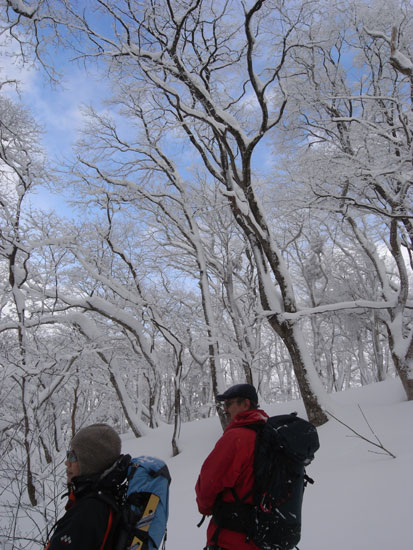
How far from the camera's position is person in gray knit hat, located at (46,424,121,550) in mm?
1258

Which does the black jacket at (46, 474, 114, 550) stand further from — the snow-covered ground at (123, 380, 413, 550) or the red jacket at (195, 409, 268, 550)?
the snow-covered ground at (123, 380, 413, 550)

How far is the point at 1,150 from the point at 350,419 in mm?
9447

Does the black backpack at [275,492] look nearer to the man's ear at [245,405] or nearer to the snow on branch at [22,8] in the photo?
the man's ear at [245,405]

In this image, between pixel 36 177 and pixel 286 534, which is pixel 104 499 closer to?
pixel 286 534

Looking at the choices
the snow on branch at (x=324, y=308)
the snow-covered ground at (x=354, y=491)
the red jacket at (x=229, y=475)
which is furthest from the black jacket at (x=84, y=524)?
the snow on branch at (x=324, y=308)

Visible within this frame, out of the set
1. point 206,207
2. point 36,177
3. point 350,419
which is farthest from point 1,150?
point 350,419

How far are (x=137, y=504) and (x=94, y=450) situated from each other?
11.8 inches

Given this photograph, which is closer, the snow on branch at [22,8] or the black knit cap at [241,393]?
the black knit cap at [241,393]

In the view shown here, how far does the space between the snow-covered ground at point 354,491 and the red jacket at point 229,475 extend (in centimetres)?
174

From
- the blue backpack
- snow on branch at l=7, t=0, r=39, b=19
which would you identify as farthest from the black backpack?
snow on branch at l=7, t=0, r=39, b=19

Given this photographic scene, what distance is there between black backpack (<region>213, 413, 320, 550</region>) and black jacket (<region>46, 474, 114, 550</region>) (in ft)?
2.52

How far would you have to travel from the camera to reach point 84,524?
1.27m

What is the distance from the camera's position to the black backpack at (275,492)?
1768mm

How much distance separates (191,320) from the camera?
434 inches
